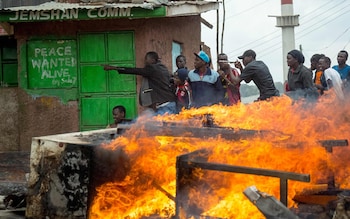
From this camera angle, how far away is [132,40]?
11992 millimetres

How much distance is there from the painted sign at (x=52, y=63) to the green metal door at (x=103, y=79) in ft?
0.79

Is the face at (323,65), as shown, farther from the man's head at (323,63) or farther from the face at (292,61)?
the face at (292,61)

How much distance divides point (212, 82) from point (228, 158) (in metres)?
3.45

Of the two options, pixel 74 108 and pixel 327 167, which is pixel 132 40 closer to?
pixel 74 108

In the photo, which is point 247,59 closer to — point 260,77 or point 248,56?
point 248,56

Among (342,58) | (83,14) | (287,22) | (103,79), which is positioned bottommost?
(103,79)

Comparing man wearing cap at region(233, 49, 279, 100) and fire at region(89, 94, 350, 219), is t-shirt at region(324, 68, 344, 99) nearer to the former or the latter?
man wearing cap at region(233, 49, 279, 100)

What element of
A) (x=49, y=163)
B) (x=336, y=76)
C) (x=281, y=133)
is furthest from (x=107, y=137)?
(x=336, y=76)

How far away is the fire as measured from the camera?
4.84 m

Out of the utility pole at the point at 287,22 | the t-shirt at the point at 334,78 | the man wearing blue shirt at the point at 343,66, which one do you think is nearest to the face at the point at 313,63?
the man wearing blue shirt at the point at 343,66

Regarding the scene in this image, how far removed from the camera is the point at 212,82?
8.34 meters

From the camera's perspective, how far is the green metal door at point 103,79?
12039 mm

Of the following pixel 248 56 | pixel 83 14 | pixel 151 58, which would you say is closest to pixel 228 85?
pixel 248 56

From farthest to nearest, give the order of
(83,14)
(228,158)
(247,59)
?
1. (83,14)
2. (247,59)
3. (228,158)
